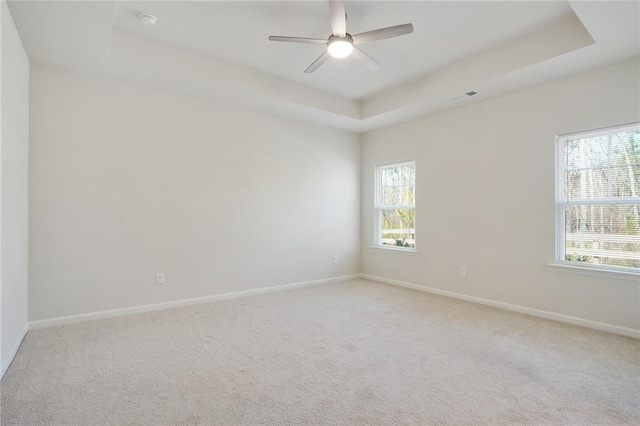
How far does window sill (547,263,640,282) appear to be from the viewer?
118 inches

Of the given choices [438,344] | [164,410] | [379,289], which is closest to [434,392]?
[438,344]

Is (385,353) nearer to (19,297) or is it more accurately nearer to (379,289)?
(379,289)

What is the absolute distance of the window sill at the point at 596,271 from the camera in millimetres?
2995

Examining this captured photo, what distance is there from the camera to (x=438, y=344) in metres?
2.80

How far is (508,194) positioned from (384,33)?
8.02 feet

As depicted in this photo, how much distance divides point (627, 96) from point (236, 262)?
4526 millimetres

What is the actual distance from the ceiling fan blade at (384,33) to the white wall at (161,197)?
2238 mm

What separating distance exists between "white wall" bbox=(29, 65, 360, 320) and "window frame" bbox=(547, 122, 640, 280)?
300 cm

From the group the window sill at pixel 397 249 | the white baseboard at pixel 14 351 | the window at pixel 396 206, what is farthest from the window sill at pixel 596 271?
the white baseboard at pixel 14 351

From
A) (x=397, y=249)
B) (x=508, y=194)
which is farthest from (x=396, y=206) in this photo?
(x=508, y=194)

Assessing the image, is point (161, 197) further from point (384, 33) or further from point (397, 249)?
point (397, 249)

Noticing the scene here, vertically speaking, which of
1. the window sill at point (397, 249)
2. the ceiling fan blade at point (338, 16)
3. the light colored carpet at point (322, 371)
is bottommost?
the light colored carpet at point (322, 371)

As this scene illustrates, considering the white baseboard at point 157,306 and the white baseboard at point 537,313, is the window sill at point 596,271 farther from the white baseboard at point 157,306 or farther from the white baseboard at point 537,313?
the white baseboard at point 157,306

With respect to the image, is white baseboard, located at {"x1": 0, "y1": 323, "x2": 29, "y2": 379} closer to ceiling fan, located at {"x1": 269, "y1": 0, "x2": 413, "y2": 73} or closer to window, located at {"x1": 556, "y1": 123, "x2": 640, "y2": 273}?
ceiling fan, located at {"x1": 269, "y1": 0, "x2": 413, "y2": 73}
